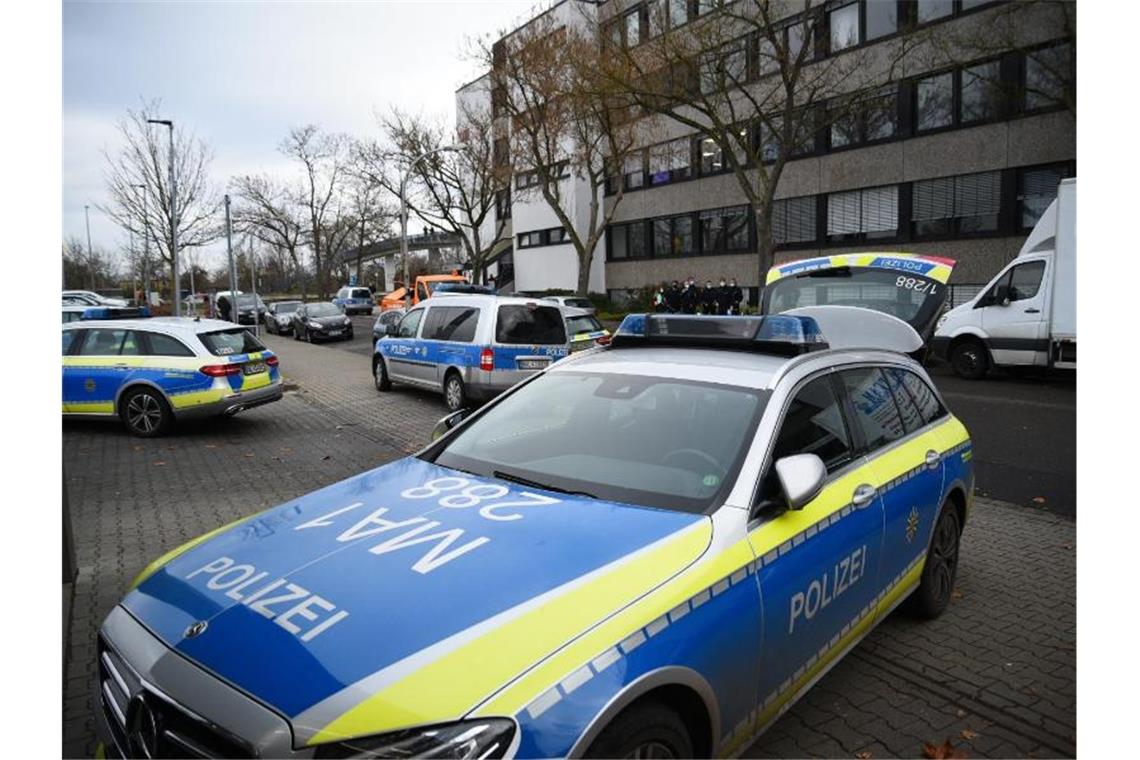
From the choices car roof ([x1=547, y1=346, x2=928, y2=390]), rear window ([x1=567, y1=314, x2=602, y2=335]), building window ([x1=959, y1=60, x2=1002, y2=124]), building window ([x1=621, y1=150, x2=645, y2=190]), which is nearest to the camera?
car roof ([x1=547, y1=346, x2=928, y2=390])

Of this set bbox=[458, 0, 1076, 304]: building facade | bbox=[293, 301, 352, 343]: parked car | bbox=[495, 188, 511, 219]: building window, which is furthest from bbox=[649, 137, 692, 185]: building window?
bbox=[293, 301, 352, 343]: parked car

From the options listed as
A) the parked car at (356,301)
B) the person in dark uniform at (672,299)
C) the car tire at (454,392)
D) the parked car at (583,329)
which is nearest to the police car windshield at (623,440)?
the car tire at (454,392)

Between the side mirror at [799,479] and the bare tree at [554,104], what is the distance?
2336cm

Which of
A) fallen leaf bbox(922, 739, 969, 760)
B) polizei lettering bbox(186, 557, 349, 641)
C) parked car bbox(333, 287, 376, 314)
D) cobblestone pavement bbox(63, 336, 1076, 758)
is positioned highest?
parked car bbox(333, 287, 376, 314)

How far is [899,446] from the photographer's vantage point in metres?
4.12

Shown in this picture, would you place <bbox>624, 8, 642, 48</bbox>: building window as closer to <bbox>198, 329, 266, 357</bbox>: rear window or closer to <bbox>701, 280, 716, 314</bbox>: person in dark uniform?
<bbox>701, 280, 716, 314</bbox>: person in dark uniform

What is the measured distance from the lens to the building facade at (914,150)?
73.2 feet

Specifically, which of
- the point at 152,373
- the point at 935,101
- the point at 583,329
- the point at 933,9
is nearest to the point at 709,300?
the point at 935,101

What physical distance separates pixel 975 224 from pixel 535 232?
23450 mm

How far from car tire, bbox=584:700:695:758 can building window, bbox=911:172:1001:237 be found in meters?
25.2

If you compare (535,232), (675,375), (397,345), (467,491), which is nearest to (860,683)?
(675,375)

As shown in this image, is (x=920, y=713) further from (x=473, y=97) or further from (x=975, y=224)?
(x=473, y=97)

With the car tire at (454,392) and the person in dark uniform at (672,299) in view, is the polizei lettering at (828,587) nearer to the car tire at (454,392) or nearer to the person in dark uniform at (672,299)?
the car tire at (454,392)

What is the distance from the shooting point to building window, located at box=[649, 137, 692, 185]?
31828 millimetres
